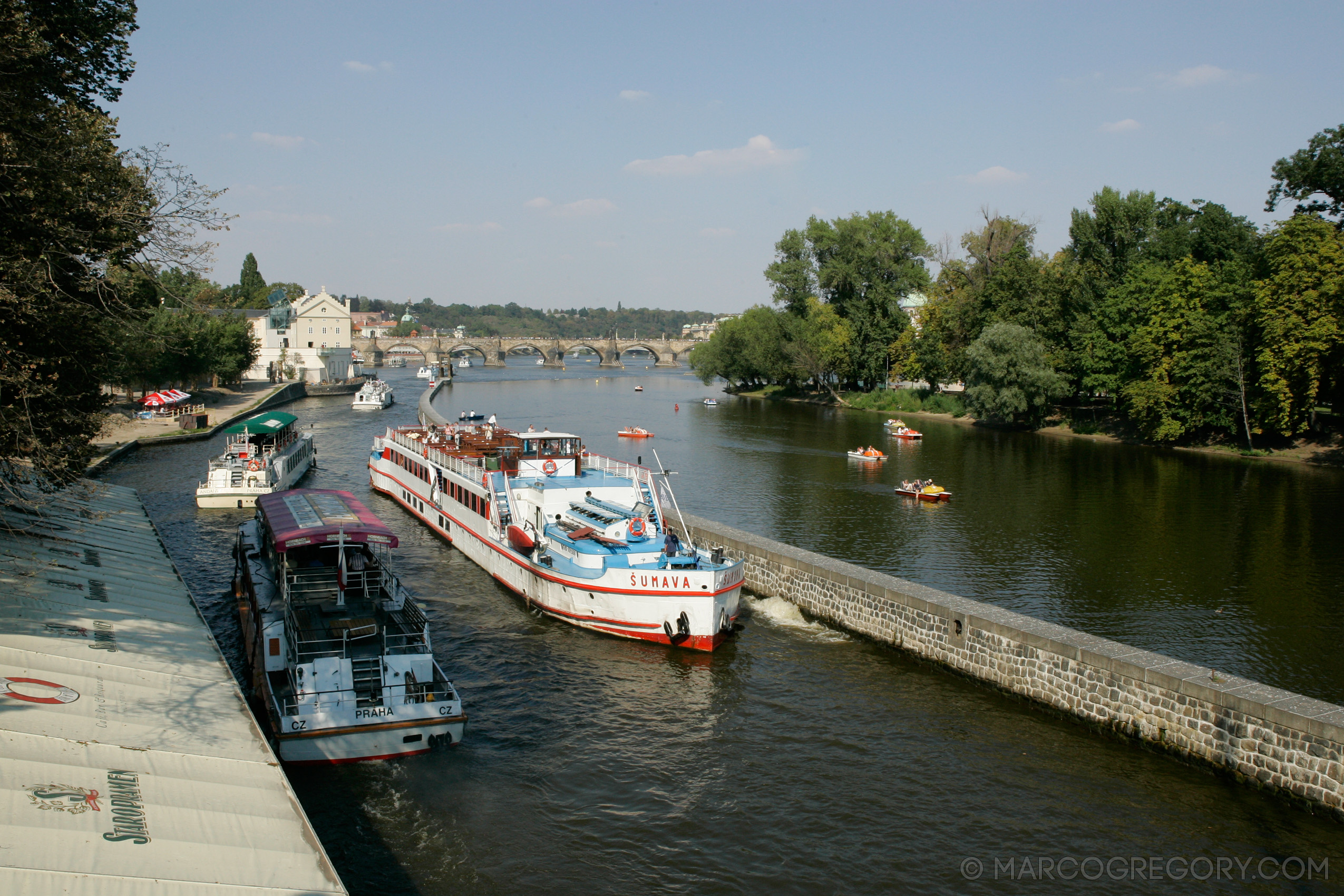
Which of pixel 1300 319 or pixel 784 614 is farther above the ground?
pixel 1300 319

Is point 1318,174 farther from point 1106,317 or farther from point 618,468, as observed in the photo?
point 618,468

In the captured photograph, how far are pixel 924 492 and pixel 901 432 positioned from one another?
30906 mm

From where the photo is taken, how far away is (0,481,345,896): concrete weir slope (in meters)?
9.57

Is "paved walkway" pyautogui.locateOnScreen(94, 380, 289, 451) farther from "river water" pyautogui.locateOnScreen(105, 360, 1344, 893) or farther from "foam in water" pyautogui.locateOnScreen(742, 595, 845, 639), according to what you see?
"foam in water" pyautogui.locateOnScreen(742, 595, 845, 639)

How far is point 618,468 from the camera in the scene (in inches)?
1388

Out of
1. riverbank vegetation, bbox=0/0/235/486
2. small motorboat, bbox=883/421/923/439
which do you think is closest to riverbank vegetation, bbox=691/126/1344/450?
small motorboat, bbox=883/421/923/439

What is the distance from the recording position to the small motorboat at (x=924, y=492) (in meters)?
48.6

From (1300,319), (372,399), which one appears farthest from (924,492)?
(372,399)

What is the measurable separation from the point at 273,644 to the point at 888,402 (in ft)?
304

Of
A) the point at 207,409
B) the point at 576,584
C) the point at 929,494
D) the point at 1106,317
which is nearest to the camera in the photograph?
the point at 576,584

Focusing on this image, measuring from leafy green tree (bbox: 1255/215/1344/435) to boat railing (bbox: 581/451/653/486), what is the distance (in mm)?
48225

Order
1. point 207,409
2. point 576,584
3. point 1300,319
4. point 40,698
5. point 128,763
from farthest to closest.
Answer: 1. point 207,409
2. point 1300,319
3. point 576,584
4. point 40,698
5. point 128,763

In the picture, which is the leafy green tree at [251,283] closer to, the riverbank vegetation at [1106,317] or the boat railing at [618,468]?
the riverbank vegetation at [1106,317]

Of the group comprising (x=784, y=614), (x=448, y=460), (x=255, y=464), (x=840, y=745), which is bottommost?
(x=840, y=745)
